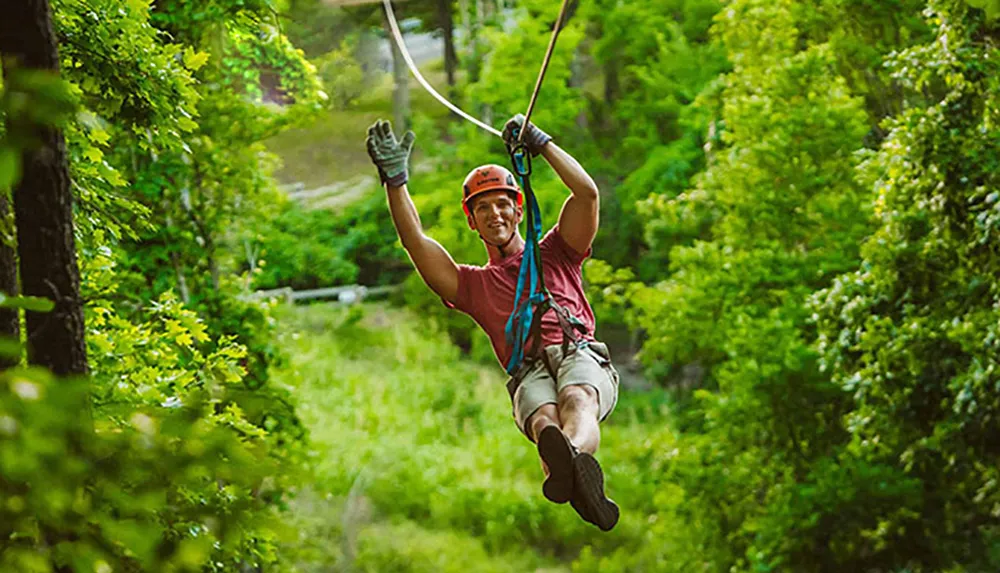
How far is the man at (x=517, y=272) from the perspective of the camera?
173 inches

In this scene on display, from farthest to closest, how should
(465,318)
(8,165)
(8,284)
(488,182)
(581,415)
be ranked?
1. (465,318)
2. (488,182)
3. (581,415)
4. (8,284)
5. (8,165)

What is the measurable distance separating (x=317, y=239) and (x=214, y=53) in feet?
38.3

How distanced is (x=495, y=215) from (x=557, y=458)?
97 cm

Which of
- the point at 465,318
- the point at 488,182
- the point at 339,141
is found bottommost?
the point at 465,318

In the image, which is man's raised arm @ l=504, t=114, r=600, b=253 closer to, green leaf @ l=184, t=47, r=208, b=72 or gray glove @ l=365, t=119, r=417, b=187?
gray glove @ l=365, t=119, r=417, b=187

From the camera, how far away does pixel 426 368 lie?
57.5ft

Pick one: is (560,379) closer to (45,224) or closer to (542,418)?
(542,418)

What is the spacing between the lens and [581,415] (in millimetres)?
4262

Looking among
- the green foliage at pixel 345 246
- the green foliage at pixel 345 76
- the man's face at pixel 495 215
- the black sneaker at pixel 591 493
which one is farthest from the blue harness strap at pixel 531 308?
the green foliage at pixel 345 76

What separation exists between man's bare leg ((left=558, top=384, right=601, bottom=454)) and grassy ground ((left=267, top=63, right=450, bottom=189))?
17.3 m

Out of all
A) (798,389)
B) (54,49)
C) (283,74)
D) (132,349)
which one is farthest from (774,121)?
(54,49)

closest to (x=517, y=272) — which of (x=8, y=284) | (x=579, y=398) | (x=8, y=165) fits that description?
(x=579, y=398)

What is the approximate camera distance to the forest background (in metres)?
2.38

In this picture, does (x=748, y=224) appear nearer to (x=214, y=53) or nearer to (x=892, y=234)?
(x=892, y=234)
